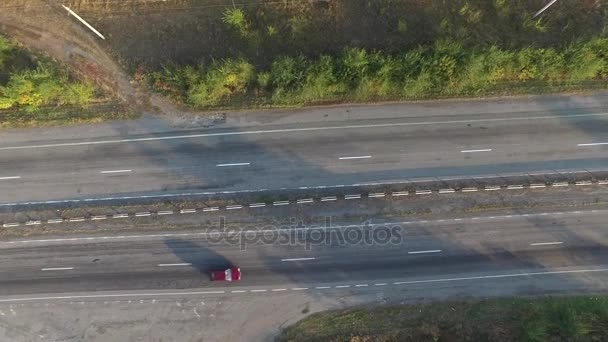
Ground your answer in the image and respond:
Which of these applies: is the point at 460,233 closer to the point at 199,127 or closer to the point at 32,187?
the point at 199,127

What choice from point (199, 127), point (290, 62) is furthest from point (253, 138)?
point (290, 62)

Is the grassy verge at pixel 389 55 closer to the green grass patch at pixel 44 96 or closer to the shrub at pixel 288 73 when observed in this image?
the shrub at pixel 288 73

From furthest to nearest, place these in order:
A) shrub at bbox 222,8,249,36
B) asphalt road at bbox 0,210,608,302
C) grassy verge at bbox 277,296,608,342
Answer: shrub at bbox 222,8,249,36
asphalt road at bbox 0,210,608,302
grassy verge at bbox 277,296,608,342

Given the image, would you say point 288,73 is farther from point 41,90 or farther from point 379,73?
point 41,90

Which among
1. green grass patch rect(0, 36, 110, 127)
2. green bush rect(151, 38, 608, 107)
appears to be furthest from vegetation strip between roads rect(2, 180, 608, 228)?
green grass patch rect(0, 36, 110, 127)

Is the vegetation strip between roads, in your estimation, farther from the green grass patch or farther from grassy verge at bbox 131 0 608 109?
the green grass patch

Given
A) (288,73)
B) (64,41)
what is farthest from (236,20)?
(64,41)
